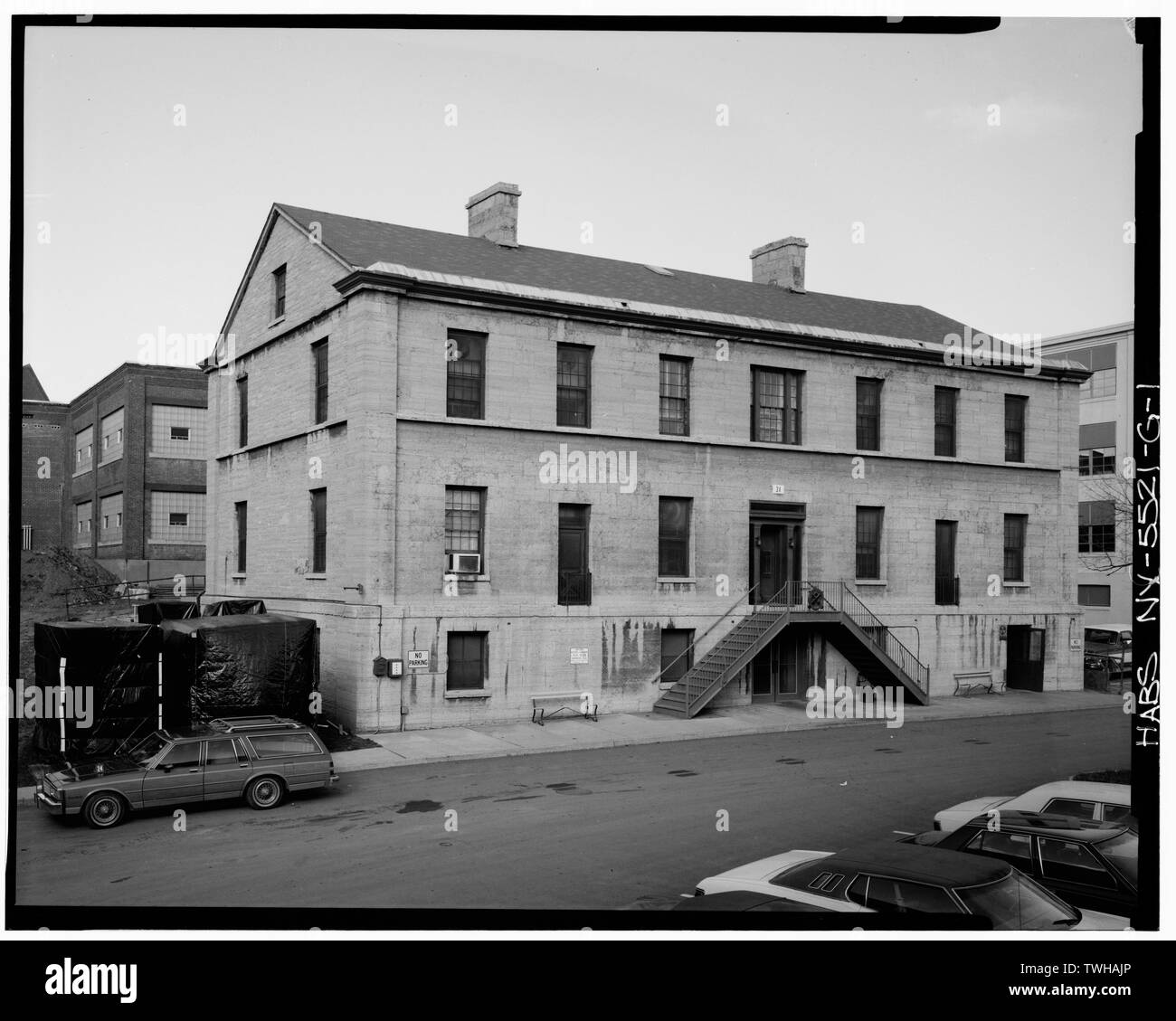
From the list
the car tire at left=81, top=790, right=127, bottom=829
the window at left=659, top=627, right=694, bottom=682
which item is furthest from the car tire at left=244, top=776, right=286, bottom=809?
the window at left=659, top=627, right=694, bottom=682

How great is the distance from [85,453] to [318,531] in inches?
909

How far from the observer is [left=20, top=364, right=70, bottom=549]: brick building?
3609cm

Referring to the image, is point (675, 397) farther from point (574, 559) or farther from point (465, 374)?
point (465, 374)

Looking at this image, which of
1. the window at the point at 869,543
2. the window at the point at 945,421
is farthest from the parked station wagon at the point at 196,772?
the window at the point at 945,421

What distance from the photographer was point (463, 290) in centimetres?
2428

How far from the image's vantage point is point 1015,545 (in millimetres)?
32750

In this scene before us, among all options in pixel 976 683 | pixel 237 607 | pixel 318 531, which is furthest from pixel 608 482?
pixel 976 683

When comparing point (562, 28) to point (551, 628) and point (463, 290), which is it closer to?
point (463, 290)

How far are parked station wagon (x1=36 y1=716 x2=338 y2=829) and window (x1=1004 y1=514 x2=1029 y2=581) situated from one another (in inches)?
933

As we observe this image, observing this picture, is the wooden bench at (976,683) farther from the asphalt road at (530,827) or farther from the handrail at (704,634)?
the asphalt road at (530,827)

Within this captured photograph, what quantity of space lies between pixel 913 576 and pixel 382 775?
59.6 feet

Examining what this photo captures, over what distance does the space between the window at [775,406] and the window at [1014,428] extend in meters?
7.98

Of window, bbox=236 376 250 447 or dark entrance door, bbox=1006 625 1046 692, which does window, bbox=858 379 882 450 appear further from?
window, bbox=236 376 250 447

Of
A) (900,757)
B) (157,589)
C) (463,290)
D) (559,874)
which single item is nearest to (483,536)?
(463,290)
